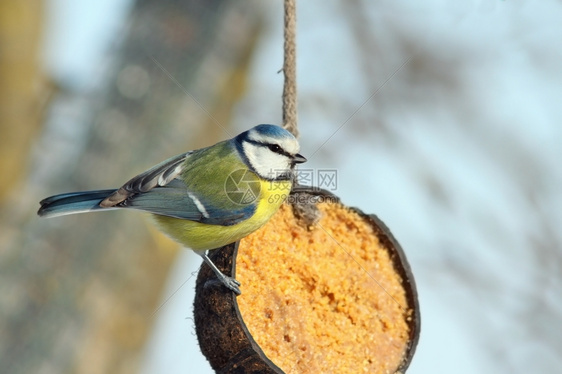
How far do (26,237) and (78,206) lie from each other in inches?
91.5

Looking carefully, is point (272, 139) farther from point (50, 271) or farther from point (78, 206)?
point (50, 271)

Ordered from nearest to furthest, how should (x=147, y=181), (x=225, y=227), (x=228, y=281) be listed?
(x=228, y=281) → (x=225, y=227) → (x=147, y=181)

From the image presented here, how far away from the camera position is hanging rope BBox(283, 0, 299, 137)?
9.15 ft

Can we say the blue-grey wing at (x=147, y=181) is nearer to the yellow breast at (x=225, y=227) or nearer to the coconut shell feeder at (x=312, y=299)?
the yellow breast at (x=225, y=227)

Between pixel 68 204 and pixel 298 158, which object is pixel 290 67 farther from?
pixel 68 204

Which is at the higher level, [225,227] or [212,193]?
[212,193]

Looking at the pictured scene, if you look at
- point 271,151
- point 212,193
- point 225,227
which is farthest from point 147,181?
point 271,151

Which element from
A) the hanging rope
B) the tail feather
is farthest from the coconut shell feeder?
the tail feather

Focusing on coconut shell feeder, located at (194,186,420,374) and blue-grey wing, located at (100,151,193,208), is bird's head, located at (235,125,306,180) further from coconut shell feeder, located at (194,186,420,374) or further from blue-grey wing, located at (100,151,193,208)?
blue-grey wing, located at (100,151,193,208)

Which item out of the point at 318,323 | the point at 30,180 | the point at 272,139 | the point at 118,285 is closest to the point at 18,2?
the point at 30,180

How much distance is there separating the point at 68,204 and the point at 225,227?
25.5 inches

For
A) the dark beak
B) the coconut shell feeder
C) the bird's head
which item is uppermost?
the bird's head

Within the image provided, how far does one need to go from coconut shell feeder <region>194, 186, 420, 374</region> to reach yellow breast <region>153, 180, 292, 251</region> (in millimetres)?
51

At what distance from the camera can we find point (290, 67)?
279cm
